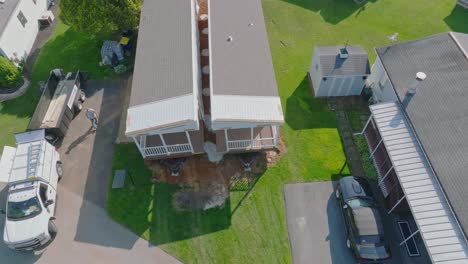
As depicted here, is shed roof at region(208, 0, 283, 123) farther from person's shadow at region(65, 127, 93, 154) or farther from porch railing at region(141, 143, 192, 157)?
person's shadow at region(65, 127, 93, 154)

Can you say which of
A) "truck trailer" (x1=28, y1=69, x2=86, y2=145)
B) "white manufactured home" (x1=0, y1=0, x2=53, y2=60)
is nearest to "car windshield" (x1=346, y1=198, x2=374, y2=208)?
"truck trailer" (x1=28, y1=69, x2=86, y2=145)

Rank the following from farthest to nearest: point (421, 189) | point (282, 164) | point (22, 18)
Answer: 1. point (22, 18)
2. point (282, 164)
3. point (421, 189)

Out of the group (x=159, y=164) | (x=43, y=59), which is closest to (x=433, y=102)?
(x=159, y=164)

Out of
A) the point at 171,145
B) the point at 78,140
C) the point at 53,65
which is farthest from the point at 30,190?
the point at 53,65

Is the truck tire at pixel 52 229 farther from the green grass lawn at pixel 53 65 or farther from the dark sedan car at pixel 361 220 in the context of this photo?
the dark sedan car at pixel 361 220

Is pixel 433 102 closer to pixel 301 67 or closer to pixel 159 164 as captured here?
pixel 301 67

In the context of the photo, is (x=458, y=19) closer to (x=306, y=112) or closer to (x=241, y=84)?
(x=306, y=112)
